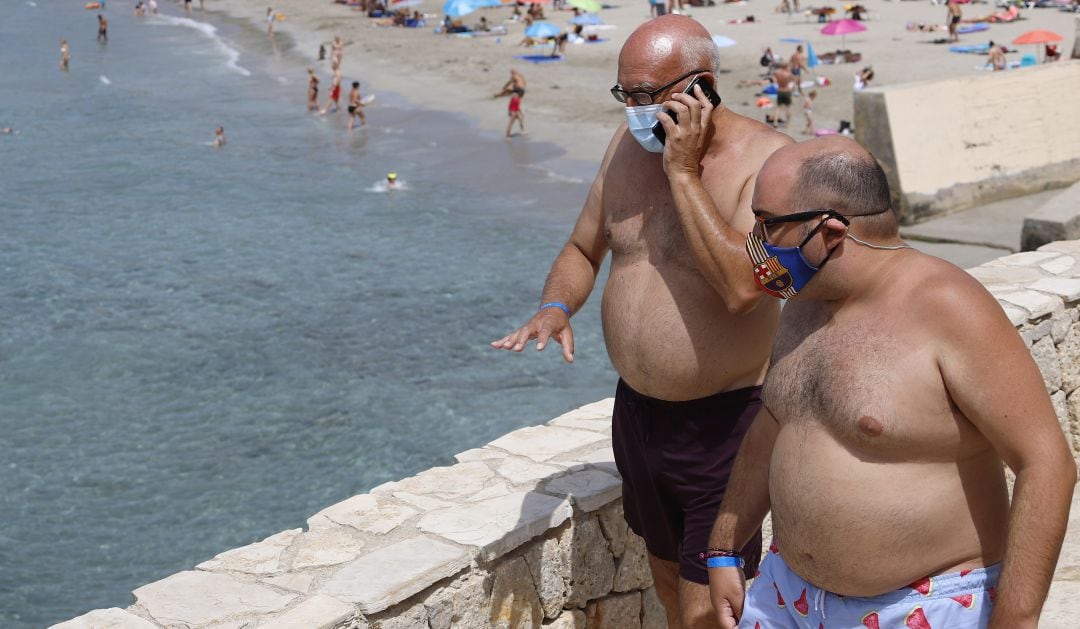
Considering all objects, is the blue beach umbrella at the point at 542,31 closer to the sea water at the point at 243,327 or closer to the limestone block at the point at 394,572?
the sea water at the point at 243,327

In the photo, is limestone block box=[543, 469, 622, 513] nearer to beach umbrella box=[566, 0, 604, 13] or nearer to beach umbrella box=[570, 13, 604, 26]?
beach umbrella box=[570, 13, 604, 26]

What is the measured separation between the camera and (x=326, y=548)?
4004mm

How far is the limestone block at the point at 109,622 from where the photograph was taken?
11.4 feet

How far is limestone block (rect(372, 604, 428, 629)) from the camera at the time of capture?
11.9 feet

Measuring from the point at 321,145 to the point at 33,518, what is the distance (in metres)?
18.3

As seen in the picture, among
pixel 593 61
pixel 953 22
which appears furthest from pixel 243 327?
pixel 953 22

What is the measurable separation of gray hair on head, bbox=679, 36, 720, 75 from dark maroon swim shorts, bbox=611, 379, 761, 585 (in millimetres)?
953

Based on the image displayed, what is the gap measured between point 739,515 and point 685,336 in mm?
591

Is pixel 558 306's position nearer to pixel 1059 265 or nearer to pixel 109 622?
pixel 109 622

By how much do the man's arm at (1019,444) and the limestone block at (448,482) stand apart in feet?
7.36

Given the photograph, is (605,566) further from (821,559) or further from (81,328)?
(81,328)

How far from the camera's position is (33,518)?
11.8 metres

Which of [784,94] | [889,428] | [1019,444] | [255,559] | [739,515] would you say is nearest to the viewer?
[1019,444]

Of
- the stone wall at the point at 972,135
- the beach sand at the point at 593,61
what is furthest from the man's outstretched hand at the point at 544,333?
the beach sand at the point at 593,61
